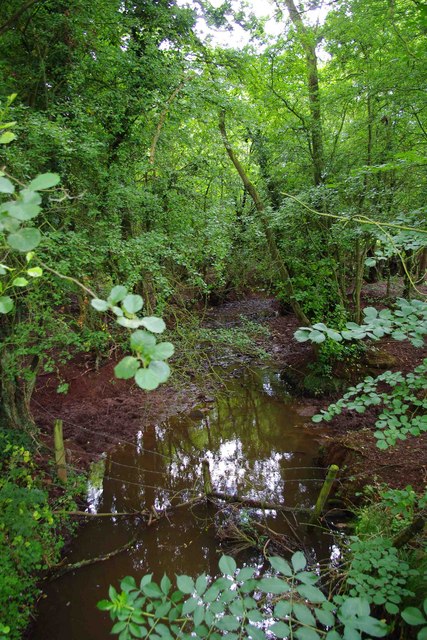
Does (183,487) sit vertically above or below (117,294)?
below

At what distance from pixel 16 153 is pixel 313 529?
17.4ft

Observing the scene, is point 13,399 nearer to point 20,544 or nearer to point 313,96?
point 20,544

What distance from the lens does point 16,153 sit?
3662mm

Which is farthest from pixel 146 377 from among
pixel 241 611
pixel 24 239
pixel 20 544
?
pixel 20 544

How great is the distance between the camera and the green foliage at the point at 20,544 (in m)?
2.93

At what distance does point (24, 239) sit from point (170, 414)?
7078 mm

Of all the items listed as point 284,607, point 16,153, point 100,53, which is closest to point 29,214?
point 284,607

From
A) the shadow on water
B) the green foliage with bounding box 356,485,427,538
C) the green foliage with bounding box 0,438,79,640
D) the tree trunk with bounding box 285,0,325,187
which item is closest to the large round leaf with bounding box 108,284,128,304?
the green foliage with bounding box 356,485,427,538

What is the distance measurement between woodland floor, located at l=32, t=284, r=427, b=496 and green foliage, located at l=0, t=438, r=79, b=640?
164 cm

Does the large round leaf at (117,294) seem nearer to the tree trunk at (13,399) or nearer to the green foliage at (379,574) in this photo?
the green foliage at (379,574)

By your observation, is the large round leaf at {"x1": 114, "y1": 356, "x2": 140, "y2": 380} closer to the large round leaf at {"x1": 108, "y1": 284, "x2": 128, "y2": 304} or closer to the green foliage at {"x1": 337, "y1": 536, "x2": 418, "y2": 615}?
the large round leaf at {"x1": 108, "y1": 284, "x2": 128, "y2": 304}

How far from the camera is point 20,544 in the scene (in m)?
3.20

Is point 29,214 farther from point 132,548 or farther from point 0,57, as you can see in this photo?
point 0,57

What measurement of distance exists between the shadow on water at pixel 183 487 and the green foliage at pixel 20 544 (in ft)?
1.31
